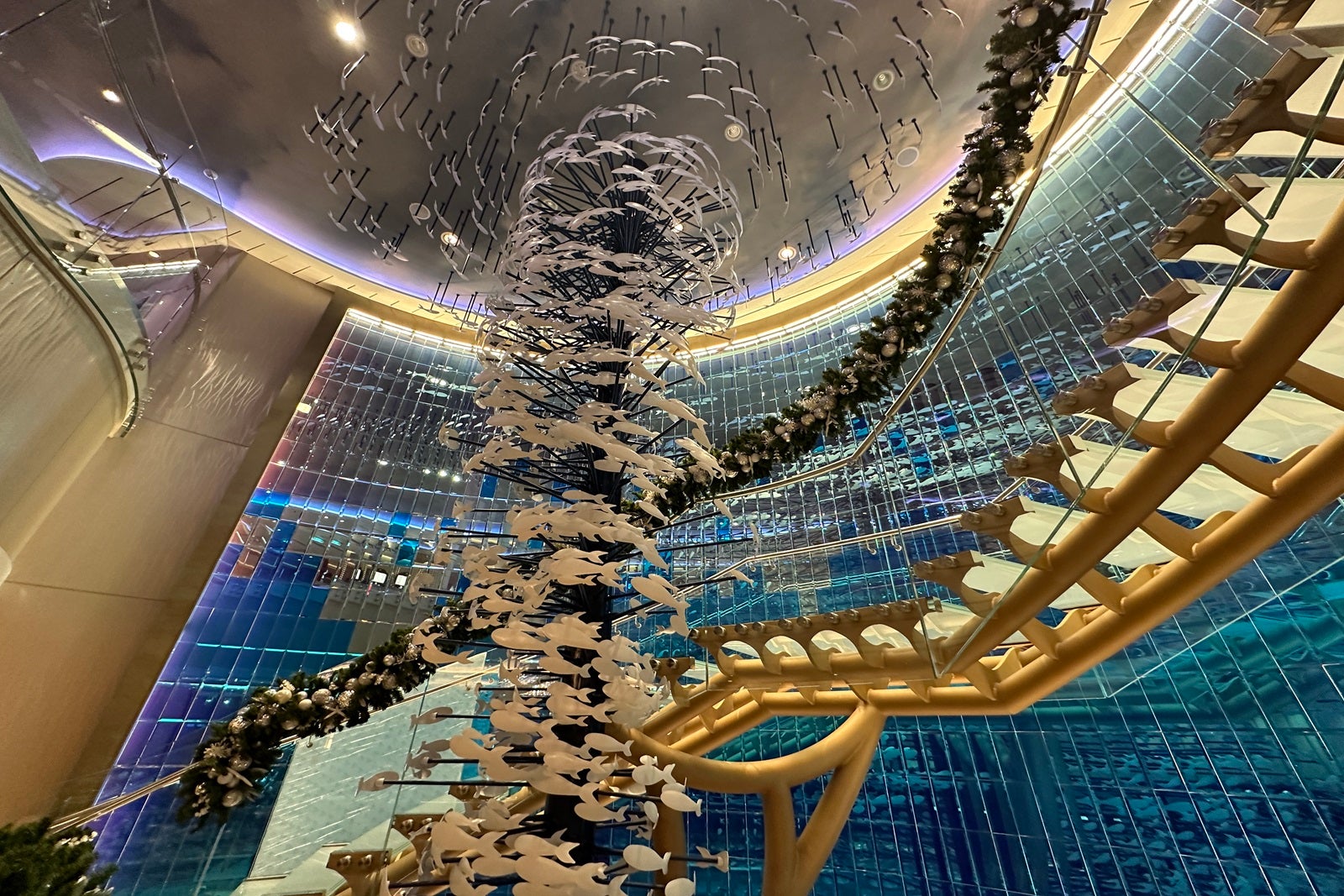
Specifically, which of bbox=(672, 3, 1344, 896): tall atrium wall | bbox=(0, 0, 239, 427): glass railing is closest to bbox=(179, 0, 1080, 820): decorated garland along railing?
bbox=(672, 3, 1344, 896): tall atrium wall

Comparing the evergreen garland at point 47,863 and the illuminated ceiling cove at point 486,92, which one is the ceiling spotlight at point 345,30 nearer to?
the illuminated ceiling cove at point 486,92

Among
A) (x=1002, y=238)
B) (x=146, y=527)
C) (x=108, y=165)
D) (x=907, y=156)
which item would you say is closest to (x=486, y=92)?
(x=108, y=165)

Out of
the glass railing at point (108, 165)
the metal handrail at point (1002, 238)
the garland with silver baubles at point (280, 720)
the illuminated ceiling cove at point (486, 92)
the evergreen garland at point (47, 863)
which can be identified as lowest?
the evergreen garland at point (47, 863)

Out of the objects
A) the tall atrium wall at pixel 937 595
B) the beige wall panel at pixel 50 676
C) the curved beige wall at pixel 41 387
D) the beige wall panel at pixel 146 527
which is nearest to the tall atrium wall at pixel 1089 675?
the tall atrium wall at pixel 937 595

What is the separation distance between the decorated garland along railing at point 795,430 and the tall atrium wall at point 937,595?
423 millimetres

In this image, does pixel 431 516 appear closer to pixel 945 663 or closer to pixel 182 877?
pixel 182 877

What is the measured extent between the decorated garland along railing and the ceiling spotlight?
16.6 ft

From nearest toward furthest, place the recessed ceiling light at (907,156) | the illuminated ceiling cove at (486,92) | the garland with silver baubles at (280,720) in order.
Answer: the garland with silver baubles at (280,720) → the illuminated ceiling cove at (486,92) → the recessed ceiling light at (907,156)

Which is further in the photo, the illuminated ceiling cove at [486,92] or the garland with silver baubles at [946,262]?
the illuminated ceiling cove at [486,92]

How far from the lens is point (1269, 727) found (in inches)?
158

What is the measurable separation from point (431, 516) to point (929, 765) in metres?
8.47

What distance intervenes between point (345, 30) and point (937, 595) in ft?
21.0

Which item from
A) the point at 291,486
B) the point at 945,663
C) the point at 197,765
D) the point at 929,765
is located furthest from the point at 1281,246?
the point at 291,486

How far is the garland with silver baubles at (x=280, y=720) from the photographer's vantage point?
9.40ft
